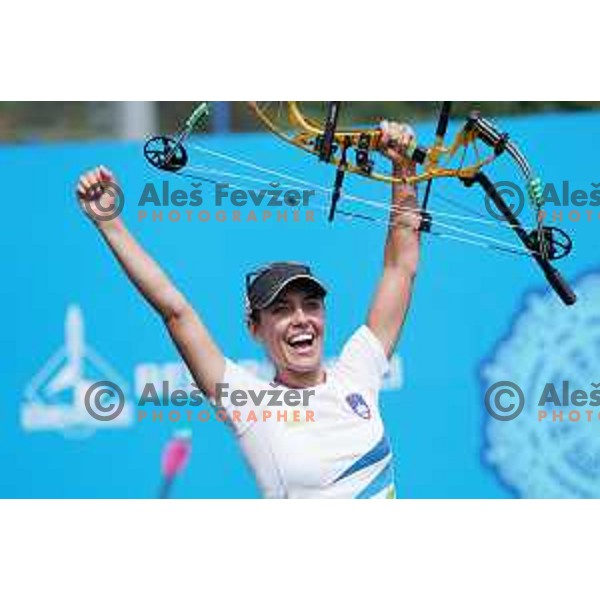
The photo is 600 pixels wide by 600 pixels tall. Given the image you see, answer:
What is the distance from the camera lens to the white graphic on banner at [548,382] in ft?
17.6

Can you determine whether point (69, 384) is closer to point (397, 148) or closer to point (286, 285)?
point (286, 285)

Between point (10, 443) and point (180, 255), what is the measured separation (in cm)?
83

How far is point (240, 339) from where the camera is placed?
5.25 meters

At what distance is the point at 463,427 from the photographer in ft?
17.7

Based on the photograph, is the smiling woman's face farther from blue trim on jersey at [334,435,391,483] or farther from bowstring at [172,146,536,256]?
bowstring at [172,146,536,256]

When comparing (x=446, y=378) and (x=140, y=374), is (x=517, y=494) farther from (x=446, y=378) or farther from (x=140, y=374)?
(x=140, y=374)

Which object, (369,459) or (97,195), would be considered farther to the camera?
(97,195)

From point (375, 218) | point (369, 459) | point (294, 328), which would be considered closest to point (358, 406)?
point (369, 459)

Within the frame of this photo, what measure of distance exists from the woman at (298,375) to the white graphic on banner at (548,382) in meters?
0.92

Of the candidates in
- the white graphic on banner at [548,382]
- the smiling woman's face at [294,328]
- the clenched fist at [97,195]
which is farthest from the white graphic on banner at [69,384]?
the white graphic on banner at [548,382]

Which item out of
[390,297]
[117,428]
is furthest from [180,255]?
Answer: [390,297]

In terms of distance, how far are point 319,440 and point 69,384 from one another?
131 cm

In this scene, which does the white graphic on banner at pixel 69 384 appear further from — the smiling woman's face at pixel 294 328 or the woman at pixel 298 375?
the smiling woman's face at pixel 294 328

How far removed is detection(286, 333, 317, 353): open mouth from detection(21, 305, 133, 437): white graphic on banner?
44.6 inches
